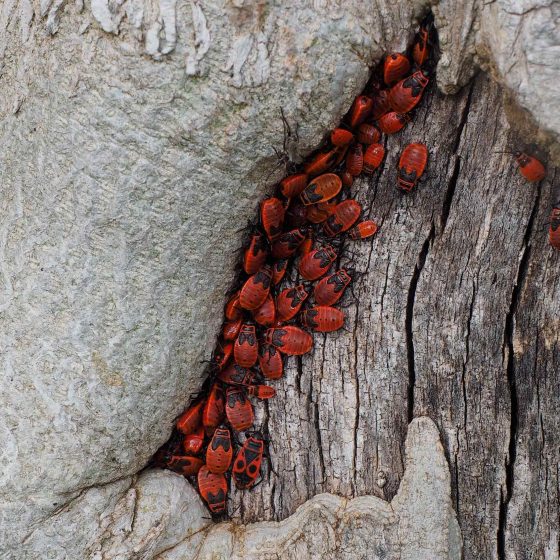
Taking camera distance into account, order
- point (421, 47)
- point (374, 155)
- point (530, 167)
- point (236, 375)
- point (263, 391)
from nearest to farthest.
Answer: point (530, 167)
point (421, 47)
point (374, 155)
point (263, 391)
point (236, 375)

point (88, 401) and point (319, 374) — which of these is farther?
point (319, 374)

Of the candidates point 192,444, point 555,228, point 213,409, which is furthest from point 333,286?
point 192,444

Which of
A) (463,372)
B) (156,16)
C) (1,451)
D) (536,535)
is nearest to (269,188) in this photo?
(156,16)

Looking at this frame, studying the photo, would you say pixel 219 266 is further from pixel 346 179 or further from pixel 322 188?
pixel 346 179

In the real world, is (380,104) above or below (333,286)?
above

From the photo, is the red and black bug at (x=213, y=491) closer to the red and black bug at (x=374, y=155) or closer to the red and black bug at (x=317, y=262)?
the red and black bug at (x=317, y=262)

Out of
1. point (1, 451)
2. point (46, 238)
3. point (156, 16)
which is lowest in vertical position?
point (1, 451)

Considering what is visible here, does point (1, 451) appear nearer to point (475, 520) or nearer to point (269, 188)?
point (269, 188)
